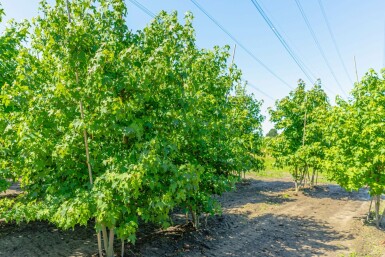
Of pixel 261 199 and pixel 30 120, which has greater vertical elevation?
pixel 30 120

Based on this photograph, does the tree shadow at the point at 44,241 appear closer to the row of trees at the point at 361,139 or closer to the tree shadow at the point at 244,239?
the tree shadow at the point at 244,239

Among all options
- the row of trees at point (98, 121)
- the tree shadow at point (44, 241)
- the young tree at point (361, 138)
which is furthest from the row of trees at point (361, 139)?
the tree shadow at point (44, 241)

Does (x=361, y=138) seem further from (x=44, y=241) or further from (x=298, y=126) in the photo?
(x=44, y=241)

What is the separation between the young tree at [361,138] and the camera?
35.2 feet

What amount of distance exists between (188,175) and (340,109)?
933cm

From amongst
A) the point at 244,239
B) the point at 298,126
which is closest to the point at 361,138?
the point at 244,239

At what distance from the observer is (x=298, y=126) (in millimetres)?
20125

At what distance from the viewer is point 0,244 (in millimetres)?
9102

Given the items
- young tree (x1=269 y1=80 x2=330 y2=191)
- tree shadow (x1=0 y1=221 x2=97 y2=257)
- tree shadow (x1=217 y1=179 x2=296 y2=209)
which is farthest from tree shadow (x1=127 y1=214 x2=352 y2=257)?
young tree (x1=269 y1=80 x2=330 y2=191)

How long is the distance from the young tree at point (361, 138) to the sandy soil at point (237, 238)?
2.04 metres

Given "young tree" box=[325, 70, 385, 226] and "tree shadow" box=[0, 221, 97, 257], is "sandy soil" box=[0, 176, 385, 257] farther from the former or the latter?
"young tree" box=[325, 70, 385, 226]

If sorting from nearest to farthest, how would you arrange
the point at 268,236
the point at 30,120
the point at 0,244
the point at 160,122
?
1. the point at 30,120
2. the point at 160,122
3. the point at 0,244
4. the point at 268,236

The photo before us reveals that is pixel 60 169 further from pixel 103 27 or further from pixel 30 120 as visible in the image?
pixel 103 27

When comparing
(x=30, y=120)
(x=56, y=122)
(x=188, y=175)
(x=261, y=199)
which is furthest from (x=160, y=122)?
(x=261, y=199)
